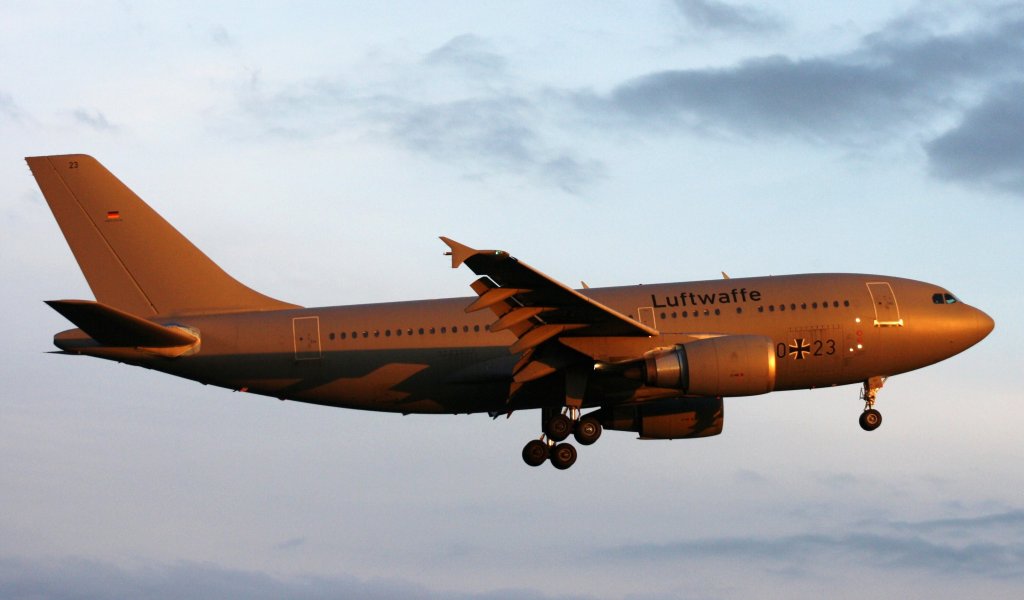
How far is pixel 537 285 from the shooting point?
110 ft

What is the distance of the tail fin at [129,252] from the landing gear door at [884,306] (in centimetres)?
1591

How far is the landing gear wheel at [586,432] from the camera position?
3775cm

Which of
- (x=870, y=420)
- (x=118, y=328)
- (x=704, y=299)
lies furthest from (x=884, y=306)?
(x=118, y=328)

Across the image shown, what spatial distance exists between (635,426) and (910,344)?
7876 mm

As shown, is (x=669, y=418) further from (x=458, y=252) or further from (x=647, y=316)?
(x=458, y=252)

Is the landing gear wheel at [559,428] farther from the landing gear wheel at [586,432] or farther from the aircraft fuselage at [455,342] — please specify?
the aircraft fuselage at [455,342]

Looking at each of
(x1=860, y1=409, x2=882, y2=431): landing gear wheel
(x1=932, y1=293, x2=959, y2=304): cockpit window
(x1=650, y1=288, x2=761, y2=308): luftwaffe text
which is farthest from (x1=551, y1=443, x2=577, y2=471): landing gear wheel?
(x1=932, y1=293, x2=959, y2=304): cockpit window

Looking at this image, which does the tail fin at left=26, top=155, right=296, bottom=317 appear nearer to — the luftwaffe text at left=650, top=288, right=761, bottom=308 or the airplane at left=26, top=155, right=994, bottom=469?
the airplane at left=26, top=155, right=994, bottom=469

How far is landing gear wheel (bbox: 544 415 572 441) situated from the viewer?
37688mm

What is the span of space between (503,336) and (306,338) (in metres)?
5.18

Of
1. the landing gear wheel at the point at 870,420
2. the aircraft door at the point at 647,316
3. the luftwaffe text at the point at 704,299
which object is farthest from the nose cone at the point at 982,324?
the aircraft door at the point at 647,316

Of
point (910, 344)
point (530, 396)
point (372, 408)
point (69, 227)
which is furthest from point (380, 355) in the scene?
point (910, 344)

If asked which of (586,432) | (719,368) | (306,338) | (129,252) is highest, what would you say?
(129,252)

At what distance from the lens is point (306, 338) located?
123 ft
